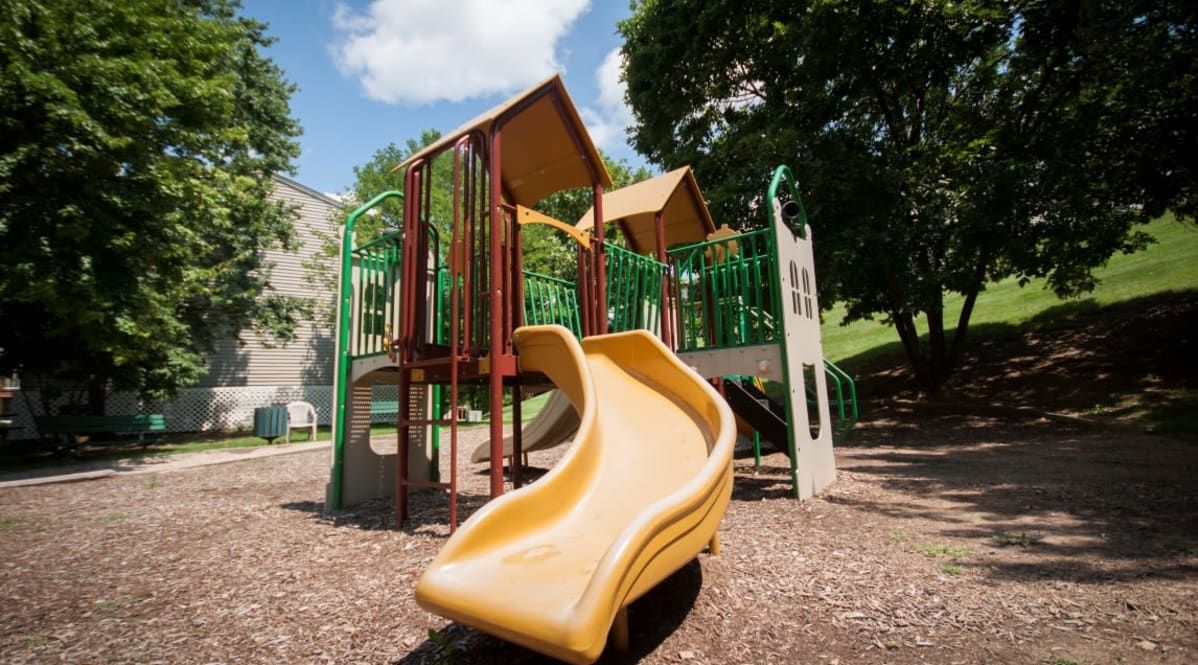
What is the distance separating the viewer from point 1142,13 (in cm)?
827

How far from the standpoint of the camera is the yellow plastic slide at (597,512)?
1.99 metres

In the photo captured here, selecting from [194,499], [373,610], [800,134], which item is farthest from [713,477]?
[800,134]

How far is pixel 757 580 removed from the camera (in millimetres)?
3295

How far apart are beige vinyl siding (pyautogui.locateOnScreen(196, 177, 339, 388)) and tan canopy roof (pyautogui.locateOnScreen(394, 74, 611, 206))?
17.2m

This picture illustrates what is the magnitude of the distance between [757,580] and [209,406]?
21081 mm

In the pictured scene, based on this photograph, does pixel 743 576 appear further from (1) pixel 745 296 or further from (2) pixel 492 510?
(1) pixel 745 296

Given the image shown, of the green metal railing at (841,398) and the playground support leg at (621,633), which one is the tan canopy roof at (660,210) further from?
the playground support leg at (621,633)

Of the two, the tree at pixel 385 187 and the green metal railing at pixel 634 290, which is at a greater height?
the tree at pixel 385 187

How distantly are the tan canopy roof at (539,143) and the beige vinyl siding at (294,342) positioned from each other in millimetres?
17249

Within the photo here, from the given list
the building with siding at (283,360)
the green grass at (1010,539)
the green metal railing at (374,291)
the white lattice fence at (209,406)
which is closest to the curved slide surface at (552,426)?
the green metal railing at (374,291)

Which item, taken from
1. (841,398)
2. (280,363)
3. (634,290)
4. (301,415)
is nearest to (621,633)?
(634,290)

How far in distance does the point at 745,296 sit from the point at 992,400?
9.51 meters

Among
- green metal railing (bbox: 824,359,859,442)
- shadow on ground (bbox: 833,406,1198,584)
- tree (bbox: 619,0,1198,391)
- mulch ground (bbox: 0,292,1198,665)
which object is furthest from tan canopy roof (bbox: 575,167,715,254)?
shadow on ground (bbox: 833,406,1198,584)

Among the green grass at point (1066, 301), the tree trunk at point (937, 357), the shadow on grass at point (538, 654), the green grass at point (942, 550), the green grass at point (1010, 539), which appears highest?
the green grass at point (1066, 301)
